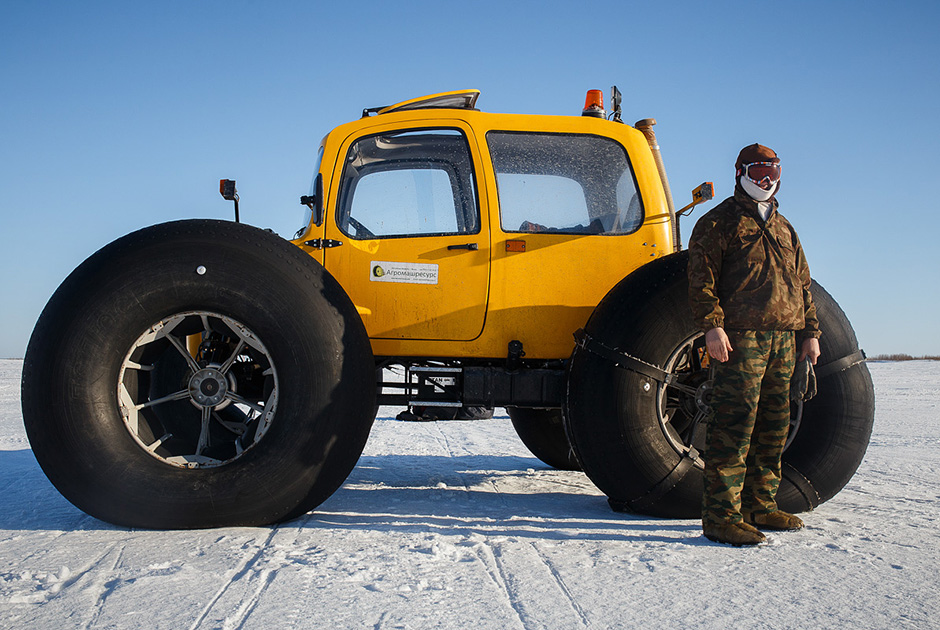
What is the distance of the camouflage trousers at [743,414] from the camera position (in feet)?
10.8

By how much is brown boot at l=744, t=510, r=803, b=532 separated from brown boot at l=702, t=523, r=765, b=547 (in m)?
0.29

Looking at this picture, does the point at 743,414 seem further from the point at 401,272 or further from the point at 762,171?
the point at 401,272

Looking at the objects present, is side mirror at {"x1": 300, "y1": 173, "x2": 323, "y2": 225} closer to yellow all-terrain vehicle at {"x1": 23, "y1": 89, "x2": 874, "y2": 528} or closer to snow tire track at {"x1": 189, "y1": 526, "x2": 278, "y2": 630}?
yellow all-terrain vehicle at {"x1": 23, "y1": 89, "x2": 874, "y2": 528}

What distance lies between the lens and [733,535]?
3156 millimetres

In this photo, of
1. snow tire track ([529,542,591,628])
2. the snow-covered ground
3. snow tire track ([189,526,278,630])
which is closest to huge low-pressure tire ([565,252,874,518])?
the snow-covered ground

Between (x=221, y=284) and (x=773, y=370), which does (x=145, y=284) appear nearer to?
(x=221, y=284)

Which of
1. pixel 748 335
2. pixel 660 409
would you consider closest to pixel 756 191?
pixel 748 335

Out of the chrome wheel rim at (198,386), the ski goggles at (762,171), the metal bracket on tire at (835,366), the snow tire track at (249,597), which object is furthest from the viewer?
the metal bracket on tire at (835,366)

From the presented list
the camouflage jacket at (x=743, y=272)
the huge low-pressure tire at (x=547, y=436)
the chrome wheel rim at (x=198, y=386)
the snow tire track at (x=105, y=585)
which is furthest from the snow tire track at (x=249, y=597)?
the huge low-pressure tire at (x=547, y=436)

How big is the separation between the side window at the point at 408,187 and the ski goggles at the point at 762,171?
1493 millimetres

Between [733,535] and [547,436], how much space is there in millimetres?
2318

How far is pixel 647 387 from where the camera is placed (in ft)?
11.8

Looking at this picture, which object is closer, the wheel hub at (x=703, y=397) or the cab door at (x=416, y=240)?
the wheel hub at (x=703, y=397)

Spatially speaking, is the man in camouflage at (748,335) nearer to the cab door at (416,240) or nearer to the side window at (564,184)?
the side window at (564,184)
